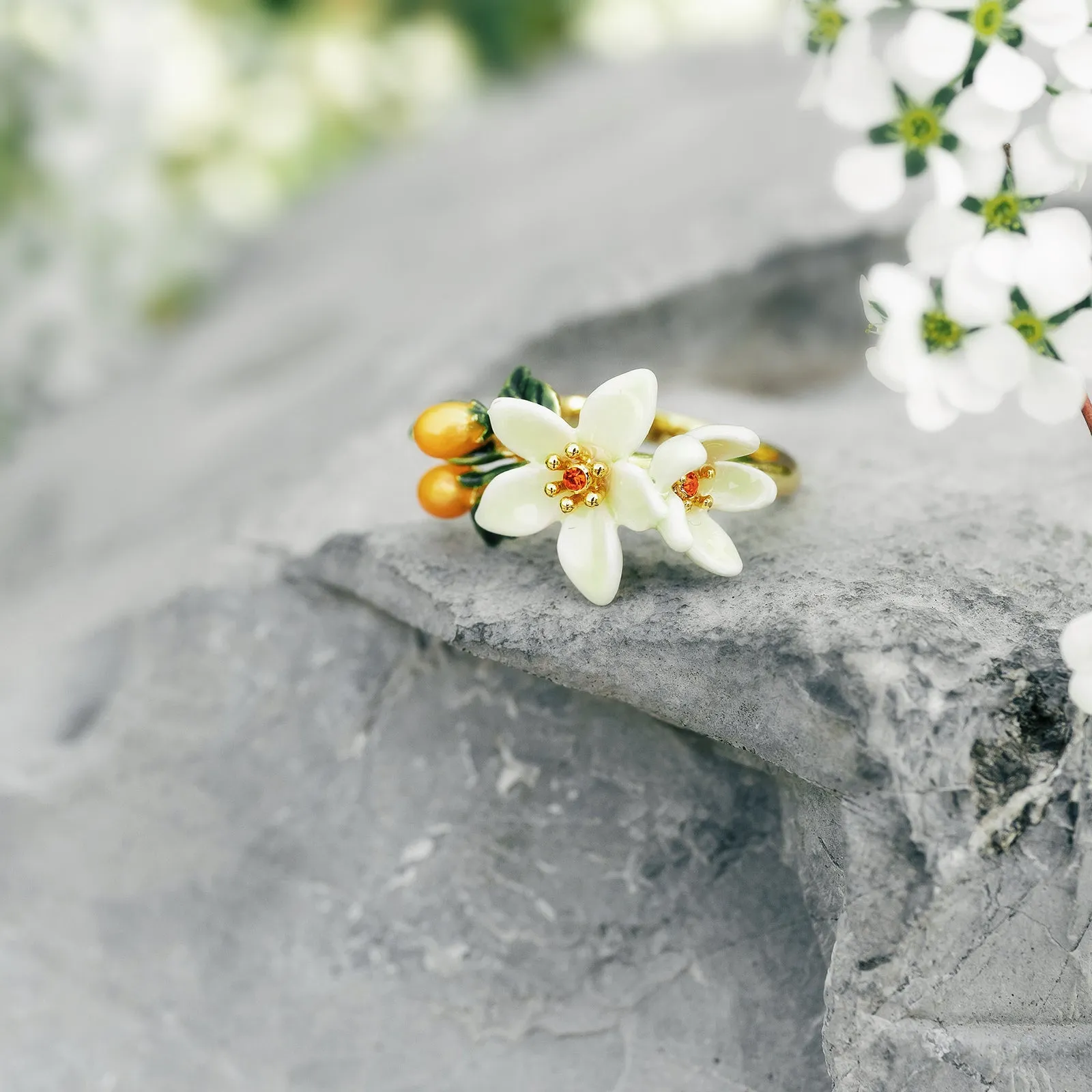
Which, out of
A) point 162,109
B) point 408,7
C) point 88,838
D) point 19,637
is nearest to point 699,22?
point 408,7

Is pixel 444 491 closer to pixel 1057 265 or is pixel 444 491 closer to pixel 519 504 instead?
pixel 519 504

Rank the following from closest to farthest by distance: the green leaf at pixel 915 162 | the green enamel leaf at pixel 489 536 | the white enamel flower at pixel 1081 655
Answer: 1. the white enamel flower at pixel 1081 655
2. the green leaf at pixel 915 162
3. the green enamel leaf at pixel 489 536

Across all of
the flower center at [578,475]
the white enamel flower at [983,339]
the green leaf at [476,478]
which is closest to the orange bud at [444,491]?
the green leaf at [476,478]

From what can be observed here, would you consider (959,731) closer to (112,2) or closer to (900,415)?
(900,415)

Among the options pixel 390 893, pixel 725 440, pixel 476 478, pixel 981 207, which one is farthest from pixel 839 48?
pixel 390 893

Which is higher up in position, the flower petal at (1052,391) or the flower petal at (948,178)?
the flower petal at (948,178)

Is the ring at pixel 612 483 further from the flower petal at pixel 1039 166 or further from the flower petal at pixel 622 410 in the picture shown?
the flower petal at pixel 1039 166

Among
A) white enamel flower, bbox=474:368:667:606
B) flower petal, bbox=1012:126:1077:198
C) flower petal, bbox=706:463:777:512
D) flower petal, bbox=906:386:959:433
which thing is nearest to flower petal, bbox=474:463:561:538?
white enamel flower, bbox=474:368:667:606
